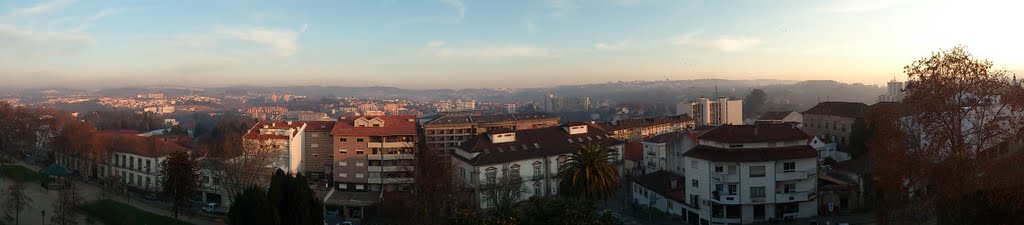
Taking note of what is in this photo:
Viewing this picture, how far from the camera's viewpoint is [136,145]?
165 ft

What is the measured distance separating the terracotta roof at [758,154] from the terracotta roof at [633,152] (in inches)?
658

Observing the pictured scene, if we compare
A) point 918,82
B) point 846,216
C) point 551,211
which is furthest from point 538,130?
point 551,211

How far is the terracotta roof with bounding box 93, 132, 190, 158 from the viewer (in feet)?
159

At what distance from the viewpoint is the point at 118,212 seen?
119 feet

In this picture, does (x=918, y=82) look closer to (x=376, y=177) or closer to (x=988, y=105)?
(x=988, y=105)

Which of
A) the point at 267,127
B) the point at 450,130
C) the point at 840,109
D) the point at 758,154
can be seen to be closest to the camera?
the point at 758,154

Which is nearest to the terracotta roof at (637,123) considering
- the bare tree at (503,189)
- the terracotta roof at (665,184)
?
the terracotta roof at (665,184)

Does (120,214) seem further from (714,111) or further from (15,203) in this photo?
(714,111)

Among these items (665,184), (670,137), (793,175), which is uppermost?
(670,137)

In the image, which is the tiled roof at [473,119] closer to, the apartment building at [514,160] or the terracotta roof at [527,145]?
the terracotta roof at [527,145]

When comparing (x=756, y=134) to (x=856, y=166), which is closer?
(x=756, y=134)

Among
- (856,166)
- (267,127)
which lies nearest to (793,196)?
(856,166)

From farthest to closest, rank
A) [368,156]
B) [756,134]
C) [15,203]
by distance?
[368,156], [15,203], [756,134]

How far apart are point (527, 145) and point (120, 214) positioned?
23573 mm
